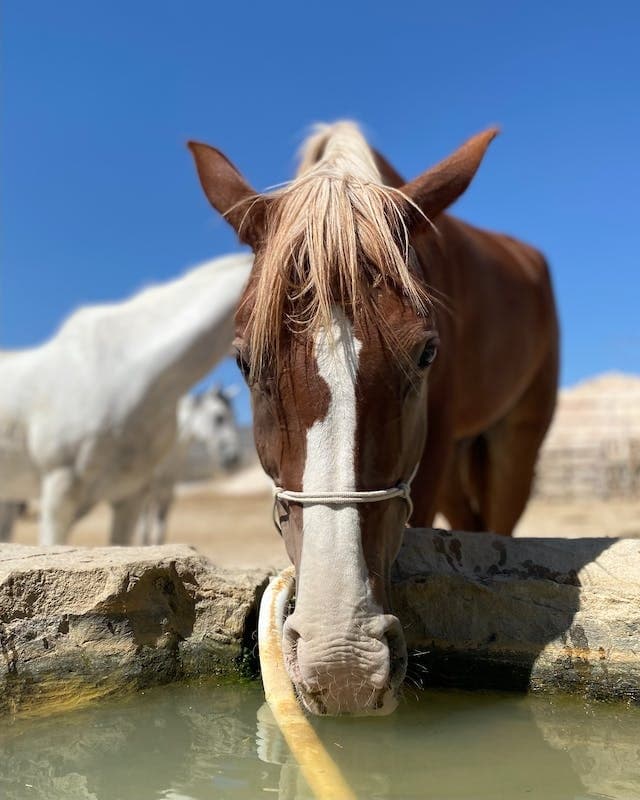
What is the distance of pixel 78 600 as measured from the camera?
1.97 meters

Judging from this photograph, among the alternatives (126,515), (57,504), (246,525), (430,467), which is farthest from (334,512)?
(246,525)

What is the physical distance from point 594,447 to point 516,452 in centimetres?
1631

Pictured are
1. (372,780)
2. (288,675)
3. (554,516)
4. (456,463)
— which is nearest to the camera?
(372,780)

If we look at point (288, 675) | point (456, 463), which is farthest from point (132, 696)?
point (456, 463)

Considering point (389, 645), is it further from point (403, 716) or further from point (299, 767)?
point (403, 716)

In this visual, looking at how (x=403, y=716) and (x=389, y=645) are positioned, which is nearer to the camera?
(x=389, y=645)

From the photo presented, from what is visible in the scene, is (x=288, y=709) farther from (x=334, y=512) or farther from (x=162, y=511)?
(x=162, y=511)

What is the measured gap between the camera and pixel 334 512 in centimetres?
155

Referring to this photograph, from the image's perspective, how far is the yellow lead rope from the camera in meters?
1.39

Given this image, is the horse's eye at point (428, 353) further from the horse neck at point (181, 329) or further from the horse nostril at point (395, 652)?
the horse neck at point (181, 329)

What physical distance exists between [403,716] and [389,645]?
1.40 feet

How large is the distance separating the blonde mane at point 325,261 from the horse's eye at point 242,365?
8 cm

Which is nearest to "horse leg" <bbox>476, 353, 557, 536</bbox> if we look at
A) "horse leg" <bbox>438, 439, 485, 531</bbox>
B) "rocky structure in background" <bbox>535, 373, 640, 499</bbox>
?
"horse leg" <bbox>438, 439, 485, 531</bbox>

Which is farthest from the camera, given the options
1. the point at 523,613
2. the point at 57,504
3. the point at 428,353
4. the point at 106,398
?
the point at 106,398
